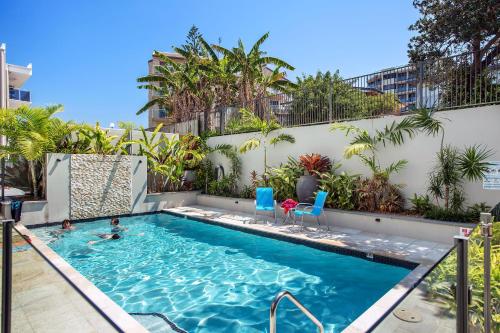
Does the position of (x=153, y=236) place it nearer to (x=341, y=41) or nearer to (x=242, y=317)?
(x=242, y=317)

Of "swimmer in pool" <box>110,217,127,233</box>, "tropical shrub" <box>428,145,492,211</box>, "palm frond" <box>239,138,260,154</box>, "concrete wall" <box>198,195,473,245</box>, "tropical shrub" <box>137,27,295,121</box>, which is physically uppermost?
"tropical shrub" <box>137,27,295,121</box>

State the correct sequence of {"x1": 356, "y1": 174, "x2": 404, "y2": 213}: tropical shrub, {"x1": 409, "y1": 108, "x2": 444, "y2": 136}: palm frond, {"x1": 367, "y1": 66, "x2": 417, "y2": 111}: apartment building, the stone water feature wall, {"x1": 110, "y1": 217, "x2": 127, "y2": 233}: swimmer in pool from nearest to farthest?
1. {"x1": 409, "y1": 108, "x2": 444, "y2": 136}: palm frond
2. {"x1": 356, "y1": 174, "x2": 404, "y2": 213}: tropical shrub
3. {"x1": 367, "y1": 66, "x2": 417, "y2": 111}: apartment building
4. {"x1": 110, "y1": 217, "x2": 127, "y2": 233}: swimmer in pool
5. the stone water feature wall

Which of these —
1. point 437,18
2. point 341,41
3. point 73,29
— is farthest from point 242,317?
point 437,18

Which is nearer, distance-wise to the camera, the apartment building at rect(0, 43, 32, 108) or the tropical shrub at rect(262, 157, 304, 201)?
the tropical shrub at rect(262, 157, 304, 201)

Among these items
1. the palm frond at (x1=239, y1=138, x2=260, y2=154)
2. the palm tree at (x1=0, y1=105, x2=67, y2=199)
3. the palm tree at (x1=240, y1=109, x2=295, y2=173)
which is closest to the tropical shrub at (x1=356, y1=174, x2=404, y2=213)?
the palm tree at (x1=240, y1=109, x2=295, y2=173)

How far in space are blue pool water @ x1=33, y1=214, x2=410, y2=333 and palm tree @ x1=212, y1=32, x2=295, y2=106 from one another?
36.3 feet

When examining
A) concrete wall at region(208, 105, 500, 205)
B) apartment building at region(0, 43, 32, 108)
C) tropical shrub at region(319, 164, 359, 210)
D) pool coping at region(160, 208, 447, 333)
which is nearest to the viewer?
pool coping at region(160, 208, 447, 333)

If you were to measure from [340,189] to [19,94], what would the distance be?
34.6 m

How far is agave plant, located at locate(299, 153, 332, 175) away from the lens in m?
11.1

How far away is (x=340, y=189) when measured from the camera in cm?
1031

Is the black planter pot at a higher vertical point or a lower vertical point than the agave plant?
lower

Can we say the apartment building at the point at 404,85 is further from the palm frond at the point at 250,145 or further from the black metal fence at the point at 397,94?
the palm frond at the point at 250,145

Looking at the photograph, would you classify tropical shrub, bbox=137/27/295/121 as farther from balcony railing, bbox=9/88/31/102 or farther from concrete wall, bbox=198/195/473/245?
balcony railing, bbox=9/88/31/102

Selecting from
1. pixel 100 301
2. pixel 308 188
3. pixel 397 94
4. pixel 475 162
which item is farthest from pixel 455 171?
pixel 100 301
